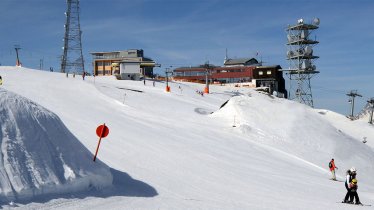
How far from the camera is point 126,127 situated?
1054 inches

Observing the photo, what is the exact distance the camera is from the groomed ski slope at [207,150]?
44.7 ft

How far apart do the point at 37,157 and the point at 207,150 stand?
1458 cm

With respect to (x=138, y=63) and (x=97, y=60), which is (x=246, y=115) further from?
(x=97, y=60)

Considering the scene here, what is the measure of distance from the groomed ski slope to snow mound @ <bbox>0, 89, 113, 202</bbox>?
39 centimetres

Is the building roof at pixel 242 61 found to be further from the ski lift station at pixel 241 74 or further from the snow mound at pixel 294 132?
the snow mound at pixel 294 132

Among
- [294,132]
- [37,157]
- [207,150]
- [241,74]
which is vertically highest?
[241,74]

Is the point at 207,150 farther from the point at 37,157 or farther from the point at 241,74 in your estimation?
the point at 241,74

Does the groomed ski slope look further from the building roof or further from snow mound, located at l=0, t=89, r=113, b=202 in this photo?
the building roof

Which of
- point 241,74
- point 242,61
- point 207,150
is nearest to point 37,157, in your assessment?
point 207,150

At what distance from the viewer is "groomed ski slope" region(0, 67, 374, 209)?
13.6m

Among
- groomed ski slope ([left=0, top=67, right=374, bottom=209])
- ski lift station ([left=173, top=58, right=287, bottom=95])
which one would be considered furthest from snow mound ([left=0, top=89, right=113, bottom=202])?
ski lift station ([left=173, top=58, right=287, bottom=95])

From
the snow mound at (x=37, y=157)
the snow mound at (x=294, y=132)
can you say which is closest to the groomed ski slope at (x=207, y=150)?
the snow mound at (x=294, y=132)

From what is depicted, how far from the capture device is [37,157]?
1071 cm

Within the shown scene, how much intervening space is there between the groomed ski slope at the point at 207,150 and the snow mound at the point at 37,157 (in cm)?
39
